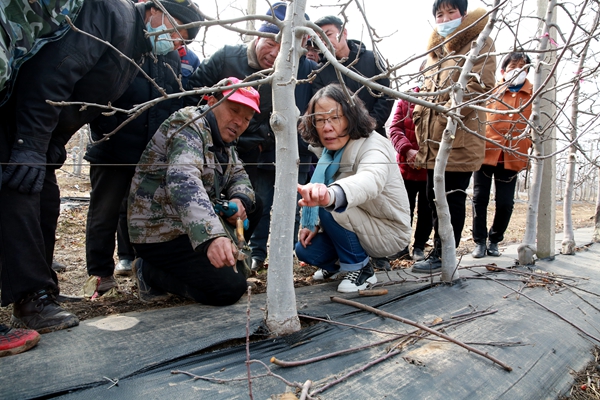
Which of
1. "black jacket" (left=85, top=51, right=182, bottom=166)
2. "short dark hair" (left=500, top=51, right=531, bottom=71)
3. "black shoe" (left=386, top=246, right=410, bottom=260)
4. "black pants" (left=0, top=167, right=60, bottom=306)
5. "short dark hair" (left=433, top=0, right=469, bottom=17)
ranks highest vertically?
"short dark hair" (left=433, top=0, right=469, bottom=17)

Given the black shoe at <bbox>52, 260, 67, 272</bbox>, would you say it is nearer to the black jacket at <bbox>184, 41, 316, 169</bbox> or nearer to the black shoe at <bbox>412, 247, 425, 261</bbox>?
the black jacket at <bbox>184, 41, 316, 169</bbox>

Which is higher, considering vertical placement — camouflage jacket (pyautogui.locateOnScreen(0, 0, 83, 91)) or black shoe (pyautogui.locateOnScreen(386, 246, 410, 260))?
camouflage jacket (pyautogui.locateOnScreen(0, 0, 83, 91))

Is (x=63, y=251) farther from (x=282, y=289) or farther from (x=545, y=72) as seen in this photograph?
(x=545, y=72)

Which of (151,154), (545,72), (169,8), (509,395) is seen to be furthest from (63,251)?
(545,72)

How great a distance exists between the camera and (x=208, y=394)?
1316 millimetres

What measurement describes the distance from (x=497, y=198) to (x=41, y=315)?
143 inches

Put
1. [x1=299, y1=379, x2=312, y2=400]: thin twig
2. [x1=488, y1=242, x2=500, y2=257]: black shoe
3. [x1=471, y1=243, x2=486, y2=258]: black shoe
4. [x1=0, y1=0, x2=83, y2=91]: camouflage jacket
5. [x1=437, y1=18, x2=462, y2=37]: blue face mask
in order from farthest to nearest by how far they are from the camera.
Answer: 1. [x1=488, y1=242, x2=500, y2=257]: black shoe
2. [x1=471, y1=243, x2=486, y2=258]: black shoe
3. [x1=437, y1=18, x2=462, y2=37]: blue face mask
4. [x1=0, y1=0, x2=83, y2=91]: camouflage jacket
5. [x1=299, y1=379, x2=312, y2=400]: thin twig

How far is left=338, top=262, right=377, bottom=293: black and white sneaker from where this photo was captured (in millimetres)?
2531

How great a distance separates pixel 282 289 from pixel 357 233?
3.38ft

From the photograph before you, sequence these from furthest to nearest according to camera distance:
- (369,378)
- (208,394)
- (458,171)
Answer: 1. (458,171)
2. (369,378)
3. (208,394)

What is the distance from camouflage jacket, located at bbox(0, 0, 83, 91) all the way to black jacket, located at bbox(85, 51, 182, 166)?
742mm

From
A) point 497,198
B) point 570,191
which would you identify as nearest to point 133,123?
point 497,198

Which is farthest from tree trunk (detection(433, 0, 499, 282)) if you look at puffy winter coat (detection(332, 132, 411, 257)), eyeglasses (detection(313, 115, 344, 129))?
eyeglasses (detection(313, 115, 344, 129))

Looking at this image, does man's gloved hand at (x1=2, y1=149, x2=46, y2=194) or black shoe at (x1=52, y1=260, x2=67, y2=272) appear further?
black shoe at (x1=52, y1=260, x2=67, y2=272)
